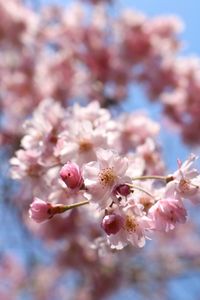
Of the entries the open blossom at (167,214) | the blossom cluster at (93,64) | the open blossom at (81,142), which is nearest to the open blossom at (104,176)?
the open blossom at (167,214)

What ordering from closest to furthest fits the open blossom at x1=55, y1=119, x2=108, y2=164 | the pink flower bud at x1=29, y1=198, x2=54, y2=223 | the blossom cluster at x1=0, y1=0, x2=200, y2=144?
the pink flower bud at x1=29, y1=198, x2=54, y2=223 < the open blossom at x1=55, y1=119, x2=108, y2=164 < the blossom cluster at x1=0, y1=0, x2=200, y2=144

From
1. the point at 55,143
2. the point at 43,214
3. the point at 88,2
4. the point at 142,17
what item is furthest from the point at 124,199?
the point at 88,2

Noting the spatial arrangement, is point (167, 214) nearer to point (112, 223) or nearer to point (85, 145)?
point (112, 223)

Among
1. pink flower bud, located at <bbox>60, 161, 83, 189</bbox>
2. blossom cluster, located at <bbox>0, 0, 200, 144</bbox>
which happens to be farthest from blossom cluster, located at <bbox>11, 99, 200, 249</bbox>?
blossom cluster, located at <bbox>0, 0, 200, 144</bbox>

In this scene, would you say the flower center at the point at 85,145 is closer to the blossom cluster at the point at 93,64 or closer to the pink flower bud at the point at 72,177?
the pink flower bud at the point at 72,177

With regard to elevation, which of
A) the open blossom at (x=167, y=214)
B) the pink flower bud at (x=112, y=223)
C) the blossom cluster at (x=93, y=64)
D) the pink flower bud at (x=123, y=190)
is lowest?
the open blossom at (x=167, y=214)

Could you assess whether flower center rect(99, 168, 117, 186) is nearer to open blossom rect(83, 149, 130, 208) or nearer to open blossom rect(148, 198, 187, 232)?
open blossom rect(83, 149, 130, 208)

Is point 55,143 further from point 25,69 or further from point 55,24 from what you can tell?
point 55,24
